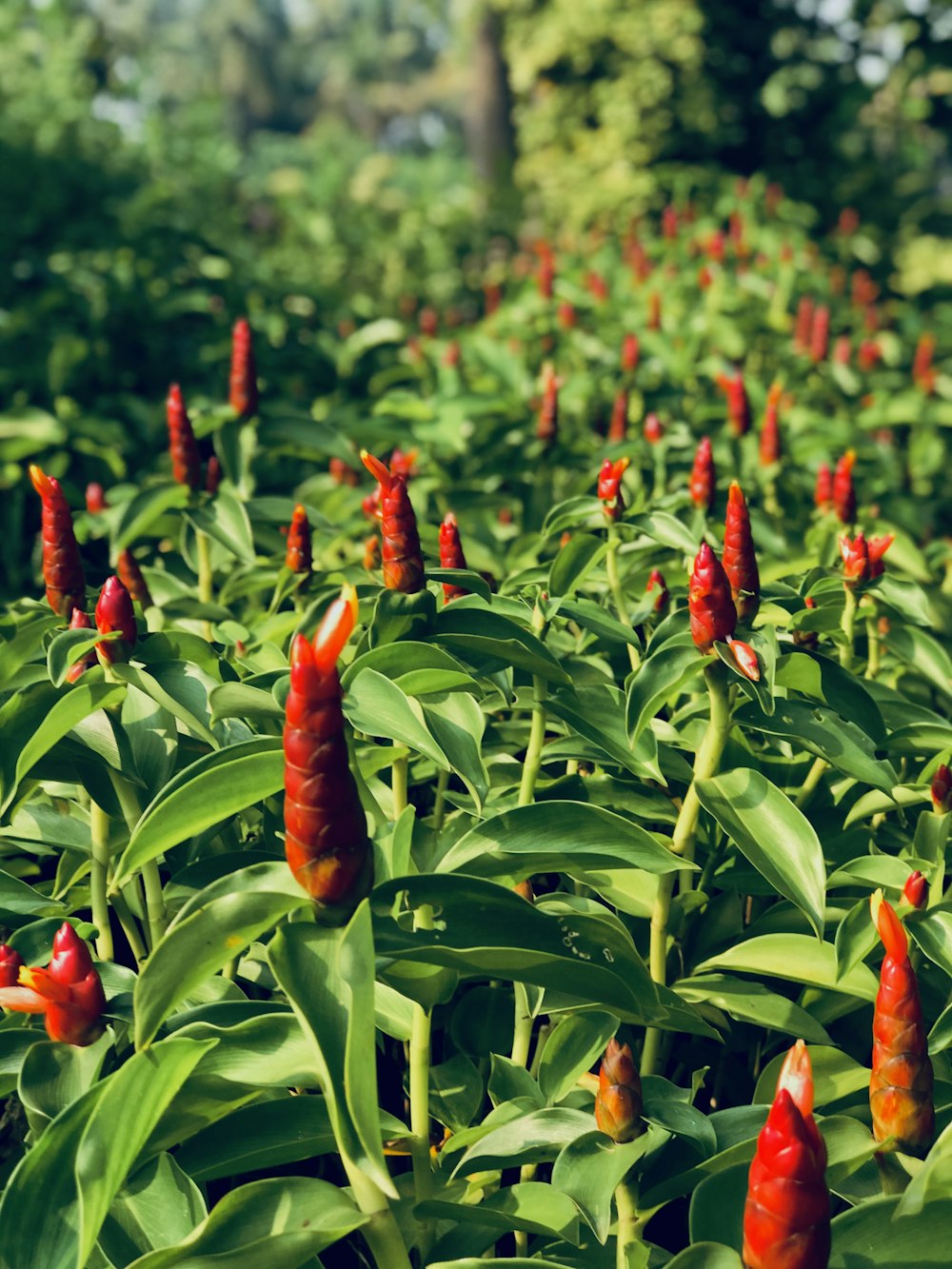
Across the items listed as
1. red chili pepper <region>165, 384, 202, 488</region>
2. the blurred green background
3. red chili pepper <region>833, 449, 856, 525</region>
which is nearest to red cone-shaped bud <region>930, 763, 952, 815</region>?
red chili pepper <region>833, 449, 856, 525</region>

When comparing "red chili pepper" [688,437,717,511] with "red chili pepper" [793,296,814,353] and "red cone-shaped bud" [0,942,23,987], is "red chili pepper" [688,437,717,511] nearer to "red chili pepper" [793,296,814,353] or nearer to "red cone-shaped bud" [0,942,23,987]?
"red cone-shaped bud" [0,942,23,987]

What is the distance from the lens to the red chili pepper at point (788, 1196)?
93 centimetres

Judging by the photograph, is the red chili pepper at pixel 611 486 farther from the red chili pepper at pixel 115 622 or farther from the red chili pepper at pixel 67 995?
the red chili pepper at pixel 67 995

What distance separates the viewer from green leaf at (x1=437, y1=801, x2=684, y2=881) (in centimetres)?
125

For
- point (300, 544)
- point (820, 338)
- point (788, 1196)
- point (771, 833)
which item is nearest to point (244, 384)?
point (300, 544)

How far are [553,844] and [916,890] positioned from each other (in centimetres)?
44

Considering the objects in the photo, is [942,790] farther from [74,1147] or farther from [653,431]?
[653,431]

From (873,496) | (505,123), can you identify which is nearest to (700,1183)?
(873,496)

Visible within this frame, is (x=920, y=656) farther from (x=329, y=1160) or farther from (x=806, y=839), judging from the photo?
(x=329, y=1160)

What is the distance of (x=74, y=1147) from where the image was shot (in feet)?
3.56

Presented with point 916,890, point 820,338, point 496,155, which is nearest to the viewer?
point 916,890

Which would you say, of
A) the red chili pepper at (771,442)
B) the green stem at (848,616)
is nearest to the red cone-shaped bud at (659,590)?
the green stem at (848,616)

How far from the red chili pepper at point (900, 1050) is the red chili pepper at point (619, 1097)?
0.23 m

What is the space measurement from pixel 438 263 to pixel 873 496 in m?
6.34
